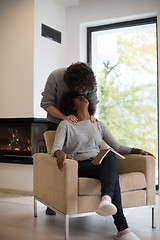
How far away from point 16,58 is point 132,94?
169 centimetres

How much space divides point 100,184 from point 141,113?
2.40m

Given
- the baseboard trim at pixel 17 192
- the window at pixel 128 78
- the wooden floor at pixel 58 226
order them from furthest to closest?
the window at pixel 128 78
the baseboard trim at pixel 17 192
the wooden floor at pixel 58 226

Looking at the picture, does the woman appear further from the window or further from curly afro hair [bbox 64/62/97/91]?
the window

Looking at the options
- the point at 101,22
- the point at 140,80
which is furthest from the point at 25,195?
the point at 101,22

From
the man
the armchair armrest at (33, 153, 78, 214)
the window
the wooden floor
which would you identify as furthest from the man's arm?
the window

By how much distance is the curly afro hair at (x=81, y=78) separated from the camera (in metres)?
2.69

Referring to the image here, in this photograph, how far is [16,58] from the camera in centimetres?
412

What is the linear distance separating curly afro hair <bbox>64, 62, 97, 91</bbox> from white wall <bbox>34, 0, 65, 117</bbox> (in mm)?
1330

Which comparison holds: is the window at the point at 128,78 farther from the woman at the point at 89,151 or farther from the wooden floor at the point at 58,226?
the woman at the point at 89,151

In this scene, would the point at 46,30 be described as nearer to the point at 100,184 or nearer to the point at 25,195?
the point at 25,195

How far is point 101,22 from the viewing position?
4.46m

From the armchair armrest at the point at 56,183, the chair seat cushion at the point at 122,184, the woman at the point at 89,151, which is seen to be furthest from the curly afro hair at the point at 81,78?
the chair seat cushion at the point at 122,184

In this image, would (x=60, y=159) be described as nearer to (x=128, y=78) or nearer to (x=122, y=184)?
(x=122, y=184)

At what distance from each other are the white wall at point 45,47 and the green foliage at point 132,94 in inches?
30.5
